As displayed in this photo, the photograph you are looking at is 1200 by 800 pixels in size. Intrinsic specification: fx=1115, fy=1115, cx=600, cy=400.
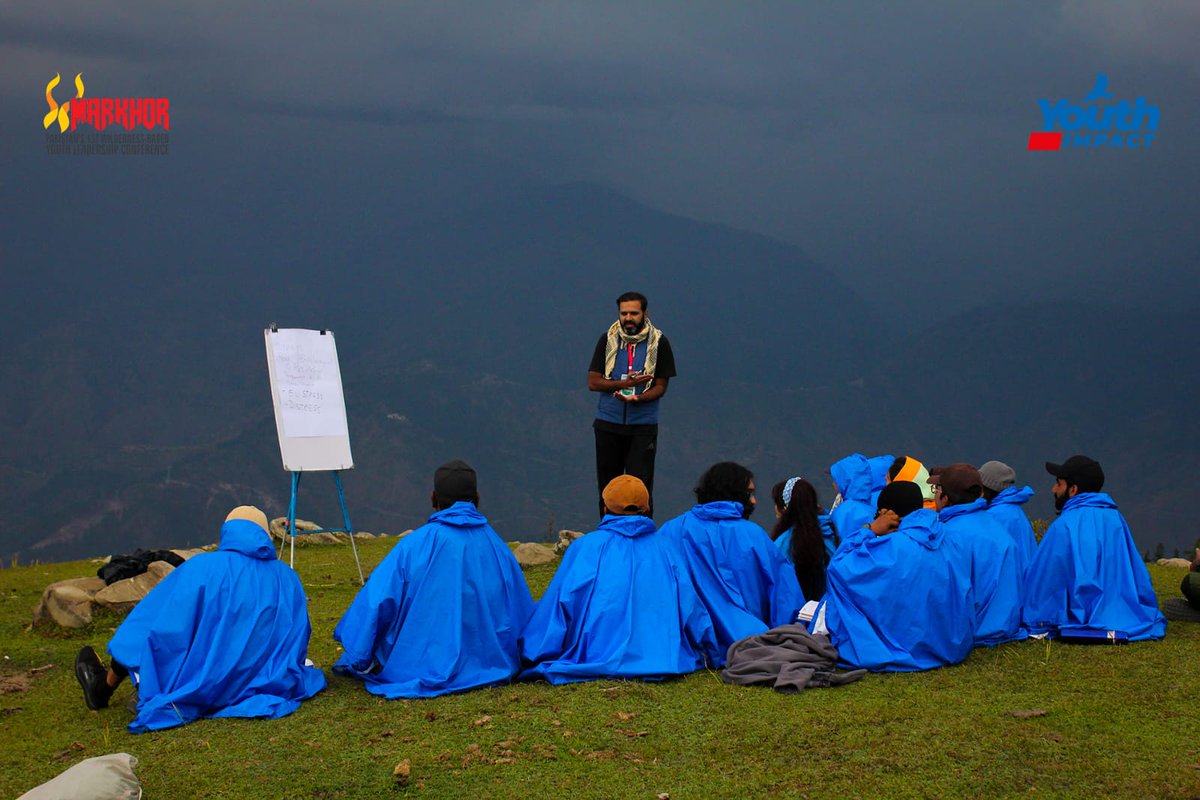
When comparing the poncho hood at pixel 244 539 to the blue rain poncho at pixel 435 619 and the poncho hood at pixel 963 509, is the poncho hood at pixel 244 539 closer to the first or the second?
the blue rain poncho at pixel 435 619

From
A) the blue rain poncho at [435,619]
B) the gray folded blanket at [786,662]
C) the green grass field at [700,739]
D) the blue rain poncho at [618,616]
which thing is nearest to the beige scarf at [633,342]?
the blue rain poncho at [618,616]

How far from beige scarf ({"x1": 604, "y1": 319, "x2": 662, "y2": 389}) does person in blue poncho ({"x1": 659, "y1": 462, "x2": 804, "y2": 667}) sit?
7.15 ft

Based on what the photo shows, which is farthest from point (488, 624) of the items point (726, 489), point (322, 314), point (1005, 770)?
point (322, 314)

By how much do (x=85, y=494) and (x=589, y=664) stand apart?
333 ft

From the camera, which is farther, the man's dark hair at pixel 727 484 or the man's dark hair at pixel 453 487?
the man's dark hair at pixel 727 484

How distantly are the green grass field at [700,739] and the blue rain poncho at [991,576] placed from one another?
36 cm

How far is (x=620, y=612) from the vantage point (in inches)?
264

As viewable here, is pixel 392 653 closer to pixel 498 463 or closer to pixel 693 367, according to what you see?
pixel 498 463

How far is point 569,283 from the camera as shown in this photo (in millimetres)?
132000

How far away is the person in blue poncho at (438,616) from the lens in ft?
21.4

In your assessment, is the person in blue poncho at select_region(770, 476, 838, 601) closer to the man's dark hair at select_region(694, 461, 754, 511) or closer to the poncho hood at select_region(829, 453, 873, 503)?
the man's dark hair at select_region(694, 461, 754, 511)

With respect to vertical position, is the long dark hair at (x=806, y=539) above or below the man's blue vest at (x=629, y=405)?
below

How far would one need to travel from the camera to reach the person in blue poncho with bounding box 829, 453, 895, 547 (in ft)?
28.0

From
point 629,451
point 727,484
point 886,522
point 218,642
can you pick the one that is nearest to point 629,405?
point 629,451
